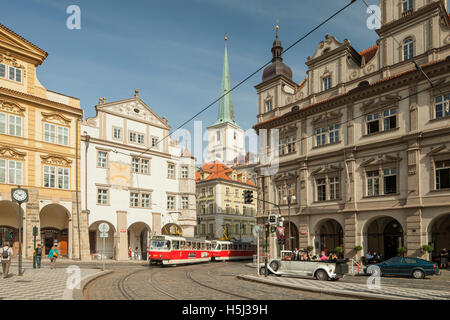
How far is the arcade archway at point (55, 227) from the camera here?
3638 cm

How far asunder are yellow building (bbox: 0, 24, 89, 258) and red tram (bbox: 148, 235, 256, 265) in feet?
24.7

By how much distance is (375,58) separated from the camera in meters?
31.8

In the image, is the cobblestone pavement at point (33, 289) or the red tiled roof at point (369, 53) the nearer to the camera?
the cobblestone pavement at point (33, 289)

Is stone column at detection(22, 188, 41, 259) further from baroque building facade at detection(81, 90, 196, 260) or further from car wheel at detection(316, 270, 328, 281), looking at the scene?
car wheel at detection(316, 270, 328, 281)

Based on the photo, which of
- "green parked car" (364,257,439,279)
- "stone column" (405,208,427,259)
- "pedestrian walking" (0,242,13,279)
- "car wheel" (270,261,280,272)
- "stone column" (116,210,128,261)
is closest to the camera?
"pedestrian walking" (0,242,13,279)

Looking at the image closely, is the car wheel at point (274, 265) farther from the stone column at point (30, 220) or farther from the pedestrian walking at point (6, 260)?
the stone column at point (30, 220)

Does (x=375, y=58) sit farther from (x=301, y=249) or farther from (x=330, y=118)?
(x=301, y=249)

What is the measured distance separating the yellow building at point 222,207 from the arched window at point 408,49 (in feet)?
135

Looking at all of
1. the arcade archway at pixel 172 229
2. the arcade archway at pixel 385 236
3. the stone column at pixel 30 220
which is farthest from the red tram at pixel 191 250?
the arcade archway at pixel 385 236

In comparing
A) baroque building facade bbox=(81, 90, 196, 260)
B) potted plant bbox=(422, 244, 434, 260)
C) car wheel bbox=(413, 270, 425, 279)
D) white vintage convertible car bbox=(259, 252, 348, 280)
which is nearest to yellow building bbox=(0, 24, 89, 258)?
baroque building facade bbox=(81, 90, 196, 260)

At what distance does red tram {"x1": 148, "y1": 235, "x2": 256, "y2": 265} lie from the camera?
32.1 m

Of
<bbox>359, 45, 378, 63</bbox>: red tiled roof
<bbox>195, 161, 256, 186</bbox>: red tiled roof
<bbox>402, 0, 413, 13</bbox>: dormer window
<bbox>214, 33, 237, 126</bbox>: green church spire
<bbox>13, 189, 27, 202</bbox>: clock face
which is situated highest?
<bbox>214, 33, 237, 126</bbox>: green church spire
